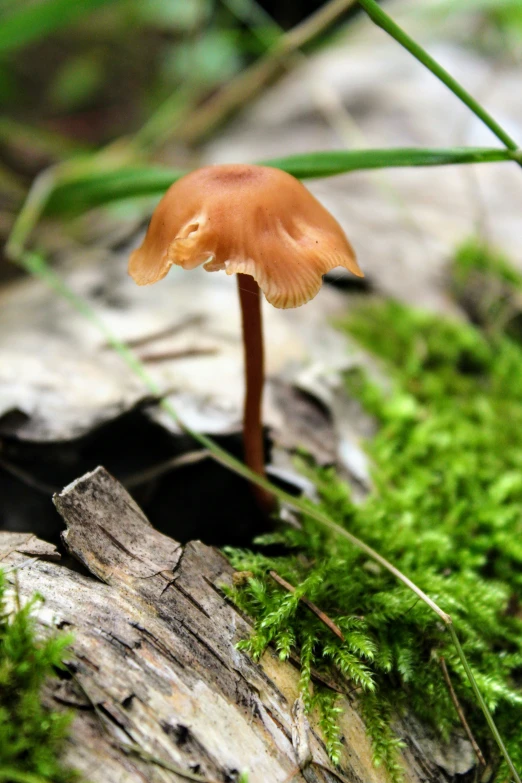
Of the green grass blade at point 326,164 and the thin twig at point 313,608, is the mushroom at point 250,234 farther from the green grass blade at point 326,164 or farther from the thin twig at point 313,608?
the thin twig at point 313,608

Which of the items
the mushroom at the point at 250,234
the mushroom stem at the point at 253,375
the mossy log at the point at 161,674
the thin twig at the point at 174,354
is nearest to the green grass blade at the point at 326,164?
the mushroom at the point at 250,234

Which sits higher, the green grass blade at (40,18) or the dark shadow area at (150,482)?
the green grass blade at (40,18)

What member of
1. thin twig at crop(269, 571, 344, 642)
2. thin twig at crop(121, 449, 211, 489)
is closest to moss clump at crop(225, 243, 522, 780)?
thin twig at crop(269, 571, 344, 642)

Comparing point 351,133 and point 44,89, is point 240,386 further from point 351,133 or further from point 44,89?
point 44,89

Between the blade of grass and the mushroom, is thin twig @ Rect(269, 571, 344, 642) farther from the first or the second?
the mushroom

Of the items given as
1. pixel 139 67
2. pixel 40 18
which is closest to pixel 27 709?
pixel 40 18

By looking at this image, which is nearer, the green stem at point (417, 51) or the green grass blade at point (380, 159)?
the green stem at point (417, 51)

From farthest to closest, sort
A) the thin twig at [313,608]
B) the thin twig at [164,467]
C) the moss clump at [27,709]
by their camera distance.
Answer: the thin twig at [164,467], the thin twig at [313,608], the moss clump at [27,709]

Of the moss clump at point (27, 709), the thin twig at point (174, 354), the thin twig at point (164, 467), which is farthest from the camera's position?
the thin twig at point (174, 354)
